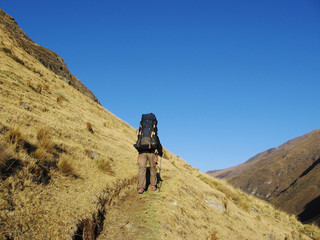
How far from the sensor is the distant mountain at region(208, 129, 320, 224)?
288 feet

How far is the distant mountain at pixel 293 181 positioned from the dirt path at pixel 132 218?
8921 centimetres

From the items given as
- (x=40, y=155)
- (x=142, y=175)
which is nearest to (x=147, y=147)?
(x=142, y=175)

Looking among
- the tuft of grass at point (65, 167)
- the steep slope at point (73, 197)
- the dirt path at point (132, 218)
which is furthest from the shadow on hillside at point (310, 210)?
the tuft of grass at point (65, 167)

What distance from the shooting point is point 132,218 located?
607cm

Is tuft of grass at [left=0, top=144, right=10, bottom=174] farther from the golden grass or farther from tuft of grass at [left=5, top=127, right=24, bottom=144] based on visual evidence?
the golden grass

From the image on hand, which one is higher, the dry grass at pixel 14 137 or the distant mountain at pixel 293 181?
the distant mountain at pixel 293 181

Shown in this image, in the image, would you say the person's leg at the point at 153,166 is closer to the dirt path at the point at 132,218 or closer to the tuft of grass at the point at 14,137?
the dirt path at the point at 132,218

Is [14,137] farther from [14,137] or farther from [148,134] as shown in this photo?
[148,134]

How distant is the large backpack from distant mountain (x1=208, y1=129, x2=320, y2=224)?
88.9 metres

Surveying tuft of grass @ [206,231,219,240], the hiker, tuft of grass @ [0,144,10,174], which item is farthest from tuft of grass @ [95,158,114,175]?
tuft of grass @ [206,231,219,240]

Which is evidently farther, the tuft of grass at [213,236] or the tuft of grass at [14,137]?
the tuft of grass at [213,236]

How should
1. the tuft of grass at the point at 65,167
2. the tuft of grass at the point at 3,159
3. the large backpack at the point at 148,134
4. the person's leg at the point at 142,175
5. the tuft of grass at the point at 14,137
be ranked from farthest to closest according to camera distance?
the large backpack at the point at 148,134
the person's leg at the point at 142,175
the tuft of grass at the point at 65,167
the tuft of grass at the point at 14,137
the tuft of grass at the point at 3,159

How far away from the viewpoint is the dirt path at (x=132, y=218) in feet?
17.0

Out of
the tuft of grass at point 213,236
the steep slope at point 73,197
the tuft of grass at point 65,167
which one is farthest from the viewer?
the tuft of grass at point 213,236
